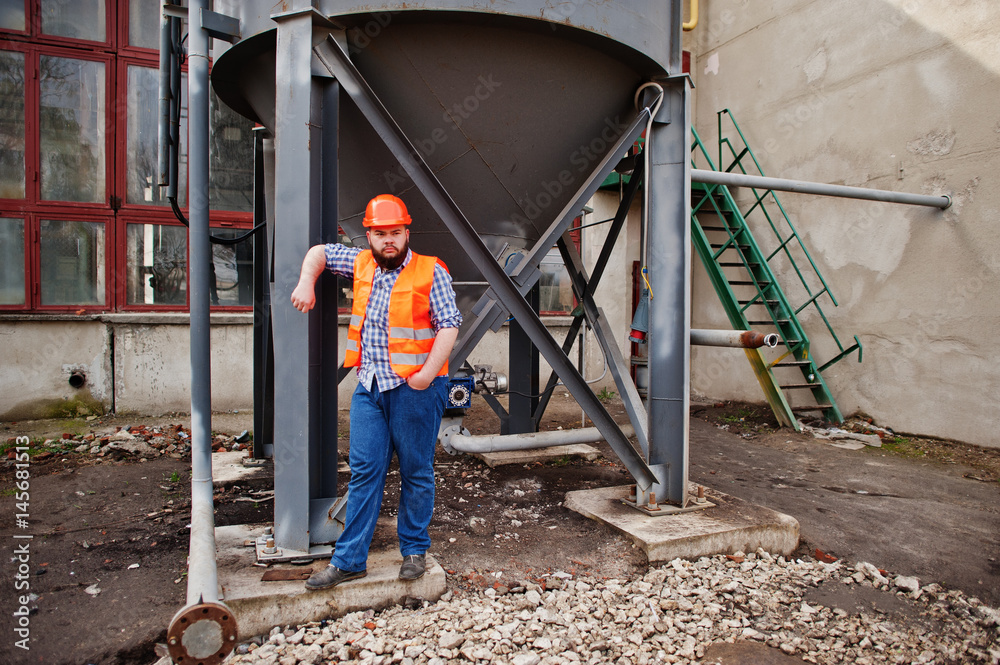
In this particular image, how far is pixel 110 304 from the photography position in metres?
7.05

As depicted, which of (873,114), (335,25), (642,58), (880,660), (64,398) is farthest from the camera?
(873,114)

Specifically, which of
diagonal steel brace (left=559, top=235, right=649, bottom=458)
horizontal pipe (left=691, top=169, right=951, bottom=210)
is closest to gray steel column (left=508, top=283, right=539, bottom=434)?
diagonal steel brace (left=559, top=235, right=649, bottom=458)

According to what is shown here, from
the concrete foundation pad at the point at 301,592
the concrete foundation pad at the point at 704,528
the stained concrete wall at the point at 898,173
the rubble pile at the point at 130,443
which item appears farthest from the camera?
the stained concrete wall at the point at 898,173

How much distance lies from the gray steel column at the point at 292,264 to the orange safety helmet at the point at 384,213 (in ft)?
1.37

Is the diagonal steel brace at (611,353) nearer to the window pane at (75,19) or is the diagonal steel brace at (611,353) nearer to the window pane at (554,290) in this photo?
the window pane at (554,290)

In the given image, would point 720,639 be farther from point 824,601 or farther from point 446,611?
point 446,611

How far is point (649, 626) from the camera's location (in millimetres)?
2711

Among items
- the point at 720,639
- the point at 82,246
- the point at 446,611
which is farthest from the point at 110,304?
the point at 720,639

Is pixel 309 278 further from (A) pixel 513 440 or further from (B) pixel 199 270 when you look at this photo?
(A) pixel 513 440

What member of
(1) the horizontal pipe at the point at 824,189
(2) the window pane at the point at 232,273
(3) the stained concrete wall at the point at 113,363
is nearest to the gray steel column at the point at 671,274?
(1) the horizontal pipe at the point at 824,189

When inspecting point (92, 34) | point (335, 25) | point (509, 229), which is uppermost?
point (92, 34)

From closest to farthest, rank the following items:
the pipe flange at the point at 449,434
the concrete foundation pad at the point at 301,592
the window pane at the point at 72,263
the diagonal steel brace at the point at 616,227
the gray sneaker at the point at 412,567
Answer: the concrete foundation pad at the point at 301,592, the gray sneaker at the point at 412,567, the diagonal steel brace at the point at 616,227, the pipe flange at the point at 449,434, the window pane at the point at 72,263

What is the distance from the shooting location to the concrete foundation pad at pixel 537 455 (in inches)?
210

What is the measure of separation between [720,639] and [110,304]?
704 cm
